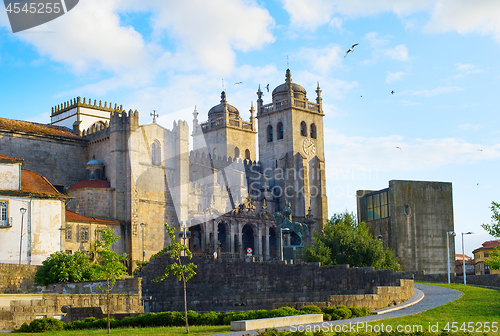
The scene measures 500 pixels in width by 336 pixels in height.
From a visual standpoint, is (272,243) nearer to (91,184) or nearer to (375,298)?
(91,184)

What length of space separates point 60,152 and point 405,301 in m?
46.8

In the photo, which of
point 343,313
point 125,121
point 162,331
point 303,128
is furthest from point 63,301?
point 303,128

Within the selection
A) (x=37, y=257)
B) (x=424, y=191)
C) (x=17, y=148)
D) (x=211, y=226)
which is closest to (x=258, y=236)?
(x=211, y=226)

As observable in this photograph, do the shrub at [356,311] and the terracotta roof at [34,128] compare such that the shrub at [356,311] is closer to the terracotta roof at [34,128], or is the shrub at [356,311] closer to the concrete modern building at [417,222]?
the terracotta roof at [34,128]

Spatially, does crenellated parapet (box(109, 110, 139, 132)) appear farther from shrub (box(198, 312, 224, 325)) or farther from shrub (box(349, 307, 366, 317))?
shrub (box(349, 307, 366, 317))

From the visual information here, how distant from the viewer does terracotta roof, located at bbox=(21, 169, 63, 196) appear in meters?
49.9

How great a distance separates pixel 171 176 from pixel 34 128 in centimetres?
1572

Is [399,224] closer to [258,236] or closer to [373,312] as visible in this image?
[258,236]

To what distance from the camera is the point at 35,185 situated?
51375 mm

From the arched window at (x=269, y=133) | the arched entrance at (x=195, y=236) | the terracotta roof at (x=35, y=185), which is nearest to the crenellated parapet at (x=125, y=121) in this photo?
the arched entrance at (x=195, y=236)

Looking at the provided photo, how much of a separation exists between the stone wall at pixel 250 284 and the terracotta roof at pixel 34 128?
2565 cm

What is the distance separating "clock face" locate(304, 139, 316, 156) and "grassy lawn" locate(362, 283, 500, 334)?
6505cm

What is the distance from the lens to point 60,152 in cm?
7038

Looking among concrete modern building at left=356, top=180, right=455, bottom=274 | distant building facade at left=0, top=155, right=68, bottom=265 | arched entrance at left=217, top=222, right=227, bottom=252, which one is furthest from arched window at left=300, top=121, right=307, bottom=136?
distant building facade at left=0, top=155, right=68, bottom=265
